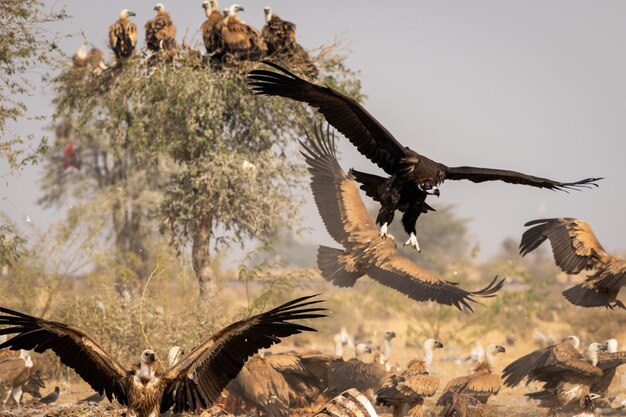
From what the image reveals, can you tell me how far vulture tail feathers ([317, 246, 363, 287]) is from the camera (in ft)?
40.0

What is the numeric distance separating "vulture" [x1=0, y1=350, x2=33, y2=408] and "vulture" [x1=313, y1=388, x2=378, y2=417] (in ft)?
17.6

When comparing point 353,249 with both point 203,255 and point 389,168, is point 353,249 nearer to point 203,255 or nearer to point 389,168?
point 389,168

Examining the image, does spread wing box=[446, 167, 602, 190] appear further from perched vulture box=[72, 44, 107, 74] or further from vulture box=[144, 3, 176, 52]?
perched vulture box=[72, 44, 107, 74]

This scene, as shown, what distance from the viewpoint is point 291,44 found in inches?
709

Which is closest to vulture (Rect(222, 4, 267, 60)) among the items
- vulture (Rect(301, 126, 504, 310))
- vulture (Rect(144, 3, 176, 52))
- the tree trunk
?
vulture (Rect(144, 3, 176, 52))

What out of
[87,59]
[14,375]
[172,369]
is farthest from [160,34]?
[172,369]

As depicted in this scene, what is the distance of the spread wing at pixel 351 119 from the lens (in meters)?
8.82

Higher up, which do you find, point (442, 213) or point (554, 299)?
point (442, 213)

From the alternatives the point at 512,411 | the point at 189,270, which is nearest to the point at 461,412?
the point at 512,411

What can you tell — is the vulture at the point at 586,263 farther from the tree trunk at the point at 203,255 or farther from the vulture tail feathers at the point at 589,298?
Result: the tree trunk at the point at 203,255

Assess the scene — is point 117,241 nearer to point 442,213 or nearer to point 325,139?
point 325,139

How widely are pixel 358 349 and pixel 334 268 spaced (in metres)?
1.43

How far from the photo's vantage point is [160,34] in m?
18.0

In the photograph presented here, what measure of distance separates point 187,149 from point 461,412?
948 cm
